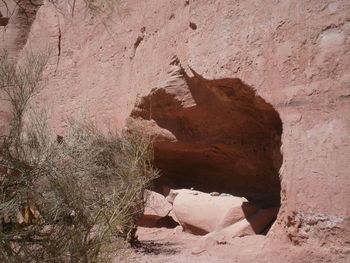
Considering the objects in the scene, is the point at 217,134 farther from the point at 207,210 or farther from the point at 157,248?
the point at 157,248

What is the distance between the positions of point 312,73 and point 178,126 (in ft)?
9.45

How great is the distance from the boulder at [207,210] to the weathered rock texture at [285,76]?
0.69 meters

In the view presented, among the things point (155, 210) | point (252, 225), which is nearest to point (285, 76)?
point (252, 225)

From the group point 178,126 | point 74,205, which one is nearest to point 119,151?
point 178,126

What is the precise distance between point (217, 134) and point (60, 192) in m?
3.22

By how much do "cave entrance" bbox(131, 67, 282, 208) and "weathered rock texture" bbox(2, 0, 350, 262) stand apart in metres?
0.04

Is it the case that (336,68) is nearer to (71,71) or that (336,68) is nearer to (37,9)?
(71,71)

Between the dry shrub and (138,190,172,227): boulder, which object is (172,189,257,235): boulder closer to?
(138,190,172,227): boulder

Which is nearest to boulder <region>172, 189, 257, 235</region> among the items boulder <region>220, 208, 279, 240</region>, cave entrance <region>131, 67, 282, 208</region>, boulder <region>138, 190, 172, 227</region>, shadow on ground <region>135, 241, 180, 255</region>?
boulder <region>220, 208, 279, 240</region>

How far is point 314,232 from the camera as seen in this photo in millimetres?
4441

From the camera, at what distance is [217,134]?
7109 mm

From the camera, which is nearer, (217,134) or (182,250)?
(182,250)

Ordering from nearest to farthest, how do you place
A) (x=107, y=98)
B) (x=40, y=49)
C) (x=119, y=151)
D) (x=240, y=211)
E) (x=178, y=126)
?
(x=240, y=211) → (x=119, y=151) → (x=178, y=126) → (x=107, y=98) → (x=40, y=49)

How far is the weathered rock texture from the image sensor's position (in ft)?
14.3
